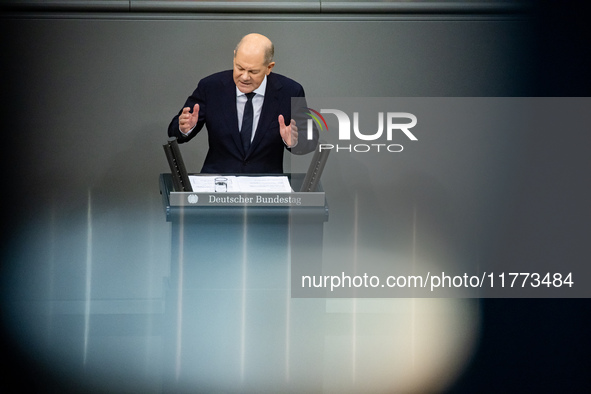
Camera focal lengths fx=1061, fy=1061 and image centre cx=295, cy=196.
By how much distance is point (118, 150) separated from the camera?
6273 mm

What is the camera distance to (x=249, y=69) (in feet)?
16.3

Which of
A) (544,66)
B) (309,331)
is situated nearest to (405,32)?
(544,66)

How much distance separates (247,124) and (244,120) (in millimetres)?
24

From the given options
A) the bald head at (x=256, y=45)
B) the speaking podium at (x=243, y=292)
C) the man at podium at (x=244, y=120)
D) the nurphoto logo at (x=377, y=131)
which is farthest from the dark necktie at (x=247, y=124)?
the nurphoto logo at (x=377, y=131)

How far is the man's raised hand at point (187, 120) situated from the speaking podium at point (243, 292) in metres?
0.42

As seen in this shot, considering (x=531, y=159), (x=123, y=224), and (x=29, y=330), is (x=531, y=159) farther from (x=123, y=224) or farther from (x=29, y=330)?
(x=29, y=330)

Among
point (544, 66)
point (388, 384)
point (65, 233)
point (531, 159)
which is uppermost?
point (544, 66)

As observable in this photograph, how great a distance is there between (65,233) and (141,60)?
1.10 meters

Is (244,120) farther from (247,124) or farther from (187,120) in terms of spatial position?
(187,120)

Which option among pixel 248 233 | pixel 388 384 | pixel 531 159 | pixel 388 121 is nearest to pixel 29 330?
pixel 248 233

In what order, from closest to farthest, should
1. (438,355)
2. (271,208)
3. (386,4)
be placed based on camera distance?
(271,208) < (438,355) < (386,4)

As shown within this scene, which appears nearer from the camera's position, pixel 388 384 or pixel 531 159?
pixel 388 384

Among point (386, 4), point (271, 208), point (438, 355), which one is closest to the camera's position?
point (271, 208)

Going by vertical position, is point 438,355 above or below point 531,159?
below
